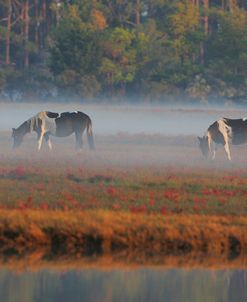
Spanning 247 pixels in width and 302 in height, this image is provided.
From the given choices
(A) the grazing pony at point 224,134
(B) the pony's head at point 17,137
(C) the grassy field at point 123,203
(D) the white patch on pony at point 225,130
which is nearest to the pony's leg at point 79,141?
(B) the pony's head at point 17,137

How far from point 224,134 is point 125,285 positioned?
67.8 feet

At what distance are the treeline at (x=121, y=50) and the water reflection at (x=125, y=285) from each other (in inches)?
2084

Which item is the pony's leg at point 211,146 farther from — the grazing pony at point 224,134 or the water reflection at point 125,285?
the water reflection at point 125,285

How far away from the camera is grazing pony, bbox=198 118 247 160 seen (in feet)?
126

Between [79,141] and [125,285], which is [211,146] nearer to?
[79,141]

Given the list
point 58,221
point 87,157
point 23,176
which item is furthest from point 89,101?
point 58,221

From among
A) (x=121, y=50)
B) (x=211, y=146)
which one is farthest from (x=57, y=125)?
(x=121, y=50)

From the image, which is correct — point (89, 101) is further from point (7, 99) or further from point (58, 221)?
point (58, 221)

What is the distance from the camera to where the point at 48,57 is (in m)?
78.3

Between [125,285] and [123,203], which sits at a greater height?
[123,203]

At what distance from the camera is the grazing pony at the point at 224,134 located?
38281 mm

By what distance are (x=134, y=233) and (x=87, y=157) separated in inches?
612

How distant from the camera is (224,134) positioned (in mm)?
38781

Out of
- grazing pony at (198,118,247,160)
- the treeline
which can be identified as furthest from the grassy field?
the treeline
